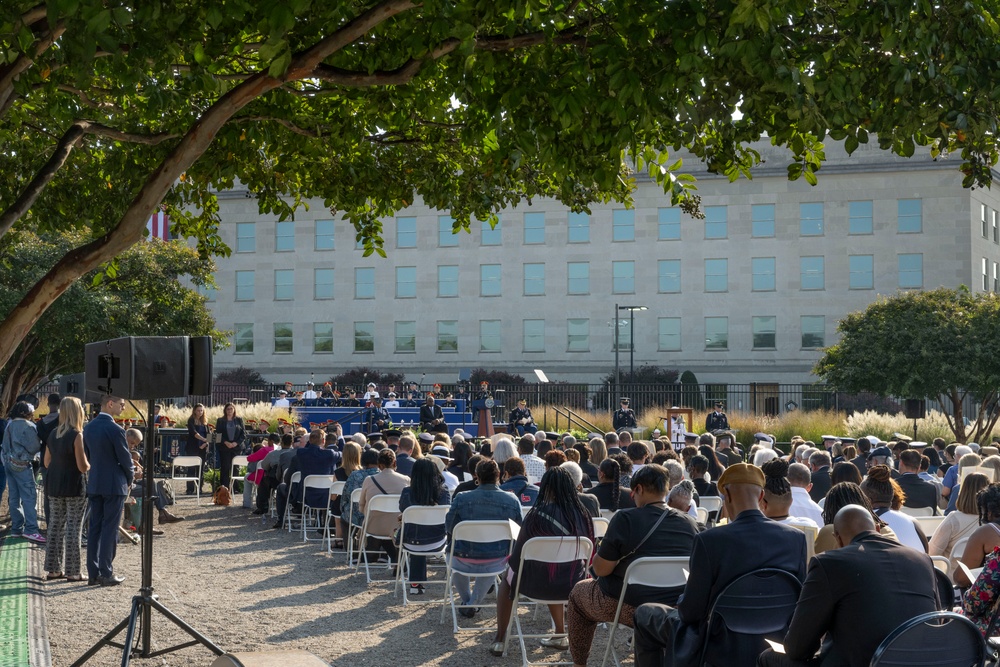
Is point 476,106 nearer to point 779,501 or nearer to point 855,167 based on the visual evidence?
point 779,501

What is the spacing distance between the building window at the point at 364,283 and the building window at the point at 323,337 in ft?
8.76

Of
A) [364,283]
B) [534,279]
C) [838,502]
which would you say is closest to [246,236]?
[364,283]

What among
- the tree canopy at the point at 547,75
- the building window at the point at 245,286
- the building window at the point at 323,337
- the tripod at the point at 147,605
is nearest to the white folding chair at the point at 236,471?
the tree canopy at the point at 547,75

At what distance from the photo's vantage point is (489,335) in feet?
202

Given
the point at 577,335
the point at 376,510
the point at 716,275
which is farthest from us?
the point at 577,335

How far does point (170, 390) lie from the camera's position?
311 inches

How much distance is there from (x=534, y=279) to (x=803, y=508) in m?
51.7

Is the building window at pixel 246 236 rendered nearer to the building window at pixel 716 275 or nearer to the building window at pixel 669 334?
the building window at pixel 669 334

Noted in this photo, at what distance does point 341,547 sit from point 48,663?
21.5 ft

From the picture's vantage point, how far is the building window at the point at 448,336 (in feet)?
203

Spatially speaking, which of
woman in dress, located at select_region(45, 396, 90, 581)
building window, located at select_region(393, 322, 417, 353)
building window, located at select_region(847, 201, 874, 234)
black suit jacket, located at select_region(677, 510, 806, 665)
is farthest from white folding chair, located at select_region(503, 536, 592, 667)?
building window, located at select_region(393, 322, 417, 353)

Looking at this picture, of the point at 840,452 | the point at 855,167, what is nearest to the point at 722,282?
the point at 855,167

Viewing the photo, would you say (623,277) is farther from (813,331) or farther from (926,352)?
(926,352)

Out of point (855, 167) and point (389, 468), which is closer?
point (389, 468)
